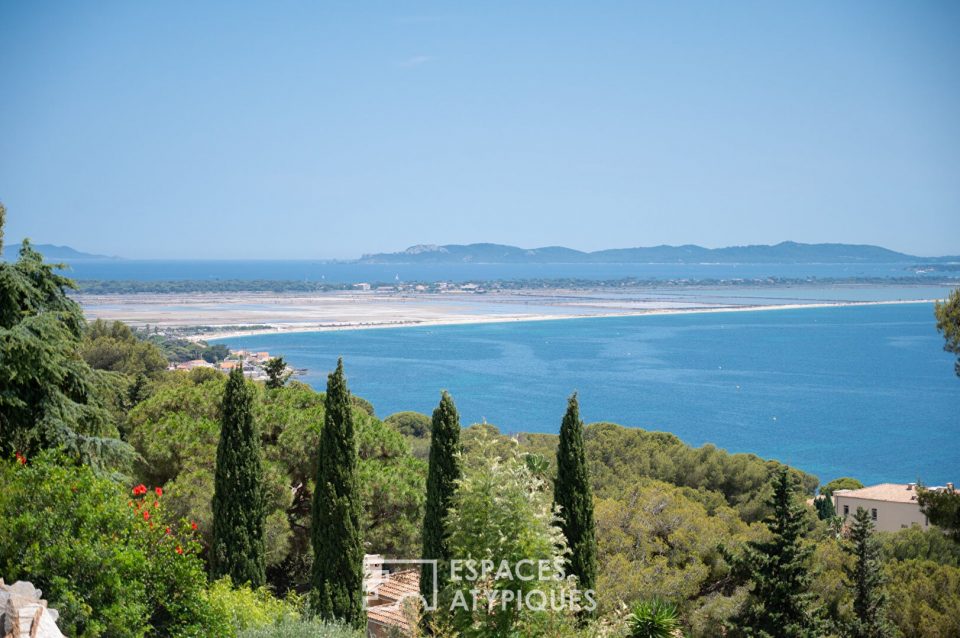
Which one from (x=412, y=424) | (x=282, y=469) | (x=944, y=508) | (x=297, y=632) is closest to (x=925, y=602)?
(x=944, y=508)

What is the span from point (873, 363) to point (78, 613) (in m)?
81.7

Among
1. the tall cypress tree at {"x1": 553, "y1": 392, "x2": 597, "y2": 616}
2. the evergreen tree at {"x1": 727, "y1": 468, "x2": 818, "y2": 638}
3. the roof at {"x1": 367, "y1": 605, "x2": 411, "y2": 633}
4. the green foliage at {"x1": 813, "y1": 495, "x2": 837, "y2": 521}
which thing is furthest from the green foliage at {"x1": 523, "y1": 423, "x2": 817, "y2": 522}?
the tall cypress tree at {"x1": 553, "y1": 392, "x2": 597, "y2": 616}

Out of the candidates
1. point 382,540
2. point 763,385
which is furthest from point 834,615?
point 763,385

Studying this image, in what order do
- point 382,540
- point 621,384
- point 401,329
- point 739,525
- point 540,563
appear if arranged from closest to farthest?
point 540,563
point 382,540
point 739,525
point 621,384
point 401,329

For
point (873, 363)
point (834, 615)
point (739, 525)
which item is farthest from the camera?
point (873, 363)

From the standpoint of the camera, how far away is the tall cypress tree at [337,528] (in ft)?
33.0

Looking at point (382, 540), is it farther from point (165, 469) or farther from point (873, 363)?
point (873, 363)

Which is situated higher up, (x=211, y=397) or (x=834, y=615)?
(x=211, y=397)

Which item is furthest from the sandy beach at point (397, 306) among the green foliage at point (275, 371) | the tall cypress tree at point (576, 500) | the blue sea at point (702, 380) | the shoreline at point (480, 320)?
the tall cypress tree at point (576, 500)

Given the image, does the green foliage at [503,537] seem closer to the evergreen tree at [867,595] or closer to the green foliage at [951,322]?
the green foliage at [951,322]

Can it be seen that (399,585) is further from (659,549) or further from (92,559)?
(92,559)

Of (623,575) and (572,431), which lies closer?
(572,431)

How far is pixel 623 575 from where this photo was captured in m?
13.1

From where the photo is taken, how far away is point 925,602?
12078mm
